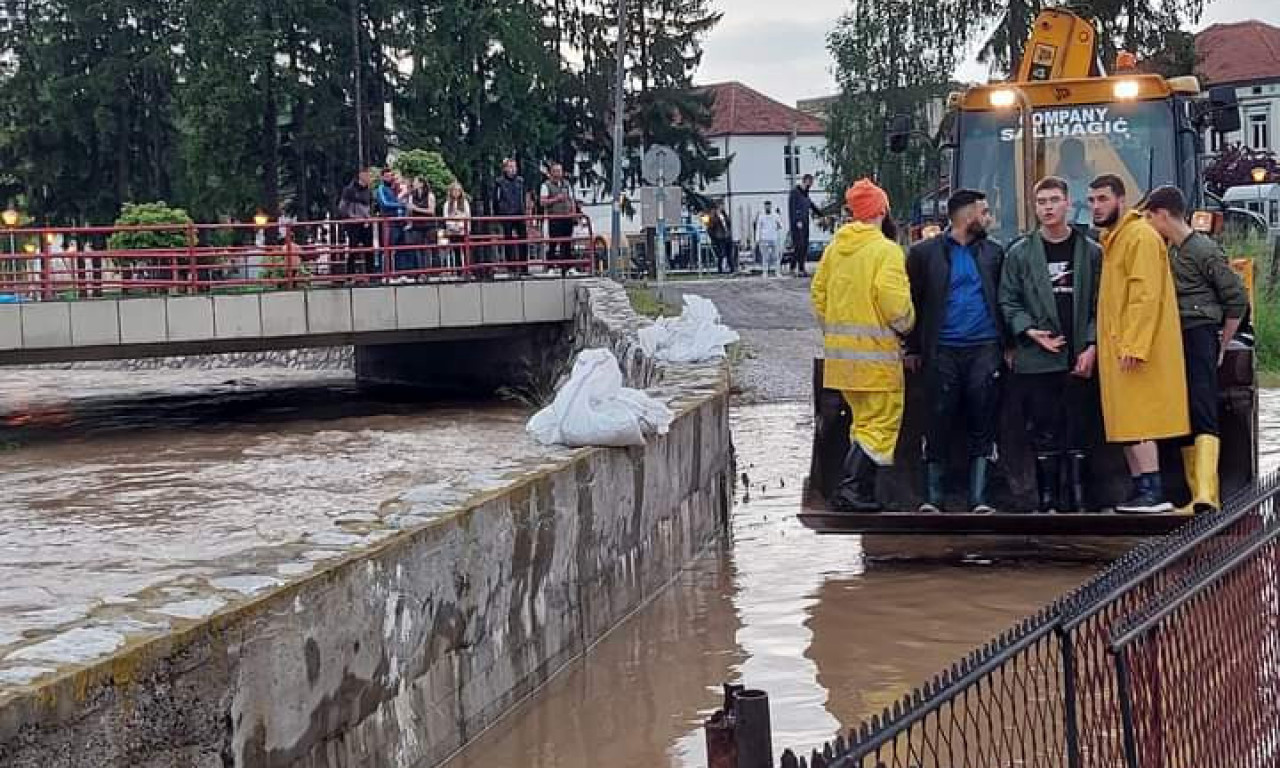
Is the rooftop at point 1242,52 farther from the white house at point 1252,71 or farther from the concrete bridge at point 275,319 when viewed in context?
the concrete bridge at point 275,319

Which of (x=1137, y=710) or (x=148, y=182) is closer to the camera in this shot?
(x=1137, y=710)

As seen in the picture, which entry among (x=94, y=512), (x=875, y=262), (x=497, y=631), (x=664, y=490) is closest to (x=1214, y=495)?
(x=875, y=262)

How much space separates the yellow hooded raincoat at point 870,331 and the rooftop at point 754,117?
72.7 m

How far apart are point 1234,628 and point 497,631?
2.90 m

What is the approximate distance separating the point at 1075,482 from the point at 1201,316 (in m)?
1.00

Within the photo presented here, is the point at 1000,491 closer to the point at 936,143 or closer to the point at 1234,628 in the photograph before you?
the point at 936,143

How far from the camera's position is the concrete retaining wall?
4207mm

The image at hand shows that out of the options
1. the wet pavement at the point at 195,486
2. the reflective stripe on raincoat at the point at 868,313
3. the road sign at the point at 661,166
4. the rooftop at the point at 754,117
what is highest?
the rooftop at the point at 754,117

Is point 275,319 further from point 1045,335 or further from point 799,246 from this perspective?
point 1045,335

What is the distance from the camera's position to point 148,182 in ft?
173

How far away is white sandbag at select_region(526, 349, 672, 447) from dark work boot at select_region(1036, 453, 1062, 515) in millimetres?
1887

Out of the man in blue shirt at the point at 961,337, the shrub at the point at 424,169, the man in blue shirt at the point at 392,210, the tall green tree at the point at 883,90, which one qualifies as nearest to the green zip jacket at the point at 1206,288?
the man in blue shirt at the point at 961,337

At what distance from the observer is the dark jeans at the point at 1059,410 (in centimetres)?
855

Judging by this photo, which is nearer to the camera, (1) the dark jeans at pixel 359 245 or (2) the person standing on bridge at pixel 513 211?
(2) the person standing on bridge at pixel 513 211
